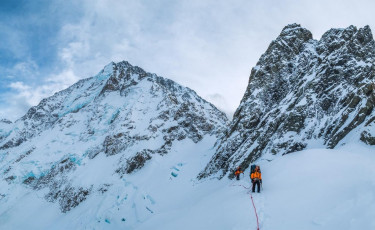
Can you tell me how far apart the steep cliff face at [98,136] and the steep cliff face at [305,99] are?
25491 millimetres

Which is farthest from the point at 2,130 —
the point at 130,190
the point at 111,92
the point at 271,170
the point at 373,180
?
the point at 373,180

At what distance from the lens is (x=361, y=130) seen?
20.5 m

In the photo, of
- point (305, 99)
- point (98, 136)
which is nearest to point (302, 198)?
point (305, 99)

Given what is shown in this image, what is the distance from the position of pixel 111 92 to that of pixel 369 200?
87613mm

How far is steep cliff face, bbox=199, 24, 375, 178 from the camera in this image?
2477 centimetres

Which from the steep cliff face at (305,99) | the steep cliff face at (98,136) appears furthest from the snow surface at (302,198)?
the steep cliff face at (98,136)

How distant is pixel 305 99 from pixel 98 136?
5858 cm

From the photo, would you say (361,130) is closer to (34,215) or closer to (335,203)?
(335,203)

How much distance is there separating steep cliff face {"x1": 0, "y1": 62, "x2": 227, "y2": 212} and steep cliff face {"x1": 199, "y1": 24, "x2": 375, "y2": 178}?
25.5 m

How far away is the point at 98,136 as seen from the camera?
71375 mm

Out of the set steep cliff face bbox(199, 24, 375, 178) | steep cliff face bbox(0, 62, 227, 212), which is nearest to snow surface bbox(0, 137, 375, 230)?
steep cliff face bbox(199, 24, 375, 178)

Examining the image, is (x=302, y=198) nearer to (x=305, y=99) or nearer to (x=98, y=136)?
(x=305, y=99)

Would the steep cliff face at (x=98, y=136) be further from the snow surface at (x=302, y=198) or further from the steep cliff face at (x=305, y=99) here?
the snow surface at (x=302, y=198)

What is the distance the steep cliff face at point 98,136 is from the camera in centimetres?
5762
